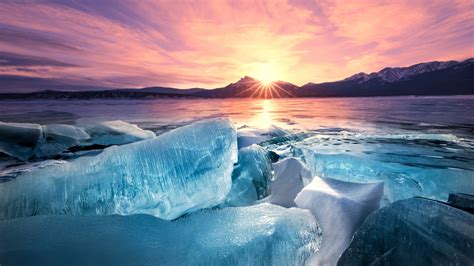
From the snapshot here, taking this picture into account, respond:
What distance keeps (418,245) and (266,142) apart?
13.9 feet

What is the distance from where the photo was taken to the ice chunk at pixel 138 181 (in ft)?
5.94

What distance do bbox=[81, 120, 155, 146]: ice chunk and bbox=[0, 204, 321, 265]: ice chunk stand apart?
4966 mm

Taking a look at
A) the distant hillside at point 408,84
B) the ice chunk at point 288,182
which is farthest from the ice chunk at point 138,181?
the distant hillside at point 408,84

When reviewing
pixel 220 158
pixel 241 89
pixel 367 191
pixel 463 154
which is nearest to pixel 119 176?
pixel 220 158

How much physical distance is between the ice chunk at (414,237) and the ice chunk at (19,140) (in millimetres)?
5734

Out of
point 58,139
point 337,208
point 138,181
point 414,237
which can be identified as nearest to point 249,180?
point 337,208

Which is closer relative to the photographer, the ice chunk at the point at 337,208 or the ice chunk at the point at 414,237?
the ice chunk at the point at 414,237

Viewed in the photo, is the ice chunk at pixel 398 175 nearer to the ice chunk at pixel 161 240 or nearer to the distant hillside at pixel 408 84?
the ice chunk at pixel 161 240

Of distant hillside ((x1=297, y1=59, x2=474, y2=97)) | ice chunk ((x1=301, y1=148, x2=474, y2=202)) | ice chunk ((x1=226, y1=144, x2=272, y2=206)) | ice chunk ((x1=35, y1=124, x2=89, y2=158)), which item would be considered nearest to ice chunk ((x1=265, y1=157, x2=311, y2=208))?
ice chunk ((x1=226, y1=144, x2=272, y2=206))

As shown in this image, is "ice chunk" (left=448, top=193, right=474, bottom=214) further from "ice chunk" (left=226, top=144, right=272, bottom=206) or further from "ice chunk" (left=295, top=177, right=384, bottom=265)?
"ice chunk" (left=226, top=144, right=272, bottom=206)

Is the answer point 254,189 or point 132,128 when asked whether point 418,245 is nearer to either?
point 254,189

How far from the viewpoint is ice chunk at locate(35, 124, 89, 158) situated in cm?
524

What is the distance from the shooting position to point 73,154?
203 inches

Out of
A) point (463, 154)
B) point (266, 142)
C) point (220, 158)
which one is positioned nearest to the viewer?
point (220, 158)
